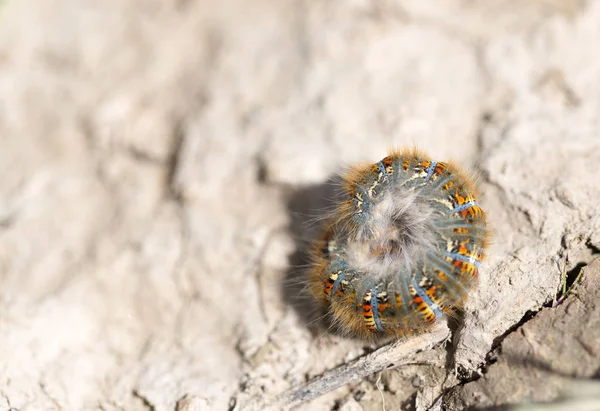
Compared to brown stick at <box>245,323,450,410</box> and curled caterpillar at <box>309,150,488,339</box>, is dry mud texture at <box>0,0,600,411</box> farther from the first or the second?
curled caterpillar at <box>309,150,488,339</box>

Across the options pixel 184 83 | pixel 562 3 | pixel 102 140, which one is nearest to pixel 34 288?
pixel 102 140

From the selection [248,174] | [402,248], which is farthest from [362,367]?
[248,174]

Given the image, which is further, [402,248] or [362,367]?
[362,367]

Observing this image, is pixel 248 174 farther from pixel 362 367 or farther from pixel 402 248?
pixel 362 367

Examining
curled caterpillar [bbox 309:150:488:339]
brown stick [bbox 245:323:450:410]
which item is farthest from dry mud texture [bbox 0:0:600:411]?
curled caterpillar [bbox 309:150:488:339]

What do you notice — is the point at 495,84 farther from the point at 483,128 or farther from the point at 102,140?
the point at 102,140

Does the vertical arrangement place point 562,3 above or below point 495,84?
above

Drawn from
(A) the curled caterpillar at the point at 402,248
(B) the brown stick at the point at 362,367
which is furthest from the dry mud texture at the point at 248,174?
(A) the curled caterpillar at the point at 402,248
